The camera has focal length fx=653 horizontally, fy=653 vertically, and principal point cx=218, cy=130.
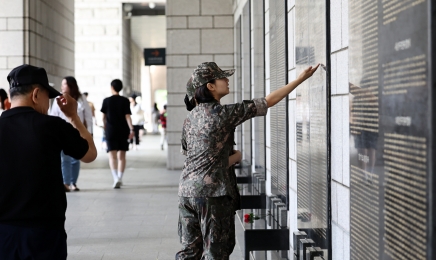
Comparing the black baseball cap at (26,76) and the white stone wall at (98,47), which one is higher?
the white stone wall at (98,47)

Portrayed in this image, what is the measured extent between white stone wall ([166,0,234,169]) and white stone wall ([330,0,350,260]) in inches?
385

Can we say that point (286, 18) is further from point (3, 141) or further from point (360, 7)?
point (3, 141)

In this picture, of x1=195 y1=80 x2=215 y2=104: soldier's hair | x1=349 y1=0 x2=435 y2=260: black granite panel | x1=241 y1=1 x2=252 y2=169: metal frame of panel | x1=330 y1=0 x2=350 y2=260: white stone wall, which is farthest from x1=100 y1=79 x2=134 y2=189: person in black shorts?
x1=349 y1=0 x2=435 y2=260: black granite panel

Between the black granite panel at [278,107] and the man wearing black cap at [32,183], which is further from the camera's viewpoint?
the black granite panel at [278,107]

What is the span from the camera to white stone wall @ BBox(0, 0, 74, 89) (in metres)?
11.3

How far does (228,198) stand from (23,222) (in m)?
1.29

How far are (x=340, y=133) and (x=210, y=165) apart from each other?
82cm

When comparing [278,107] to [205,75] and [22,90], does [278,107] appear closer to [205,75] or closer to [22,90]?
[205,75]

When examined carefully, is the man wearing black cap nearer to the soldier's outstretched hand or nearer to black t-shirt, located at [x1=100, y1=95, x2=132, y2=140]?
the soldier's outstretched hand

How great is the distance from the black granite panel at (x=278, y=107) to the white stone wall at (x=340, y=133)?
1.52 meters

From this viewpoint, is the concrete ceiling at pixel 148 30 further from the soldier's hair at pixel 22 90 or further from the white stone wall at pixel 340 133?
the soldier's hair at pixel 22 90

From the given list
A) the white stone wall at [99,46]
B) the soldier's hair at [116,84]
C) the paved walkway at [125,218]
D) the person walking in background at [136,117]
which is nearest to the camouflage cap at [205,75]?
the paved walkway at [125,218]

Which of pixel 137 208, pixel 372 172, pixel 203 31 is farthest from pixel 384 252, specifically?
pixel 203 31

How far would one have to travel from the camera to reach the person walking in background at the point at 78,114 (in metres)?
9.03
